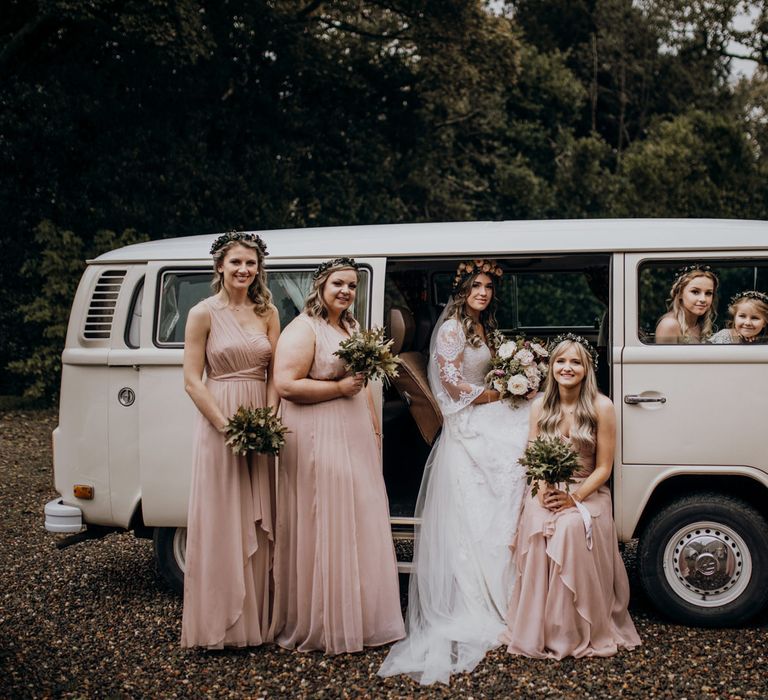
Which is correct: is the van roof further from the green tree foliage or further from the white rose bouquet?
the green tree foliage

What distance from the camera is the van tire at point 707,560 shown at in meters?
5.00

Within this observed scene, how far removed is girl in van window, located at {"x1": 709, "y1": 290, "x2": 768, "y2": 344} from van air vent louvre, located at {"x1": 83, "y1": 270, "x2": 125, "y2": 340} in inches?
148

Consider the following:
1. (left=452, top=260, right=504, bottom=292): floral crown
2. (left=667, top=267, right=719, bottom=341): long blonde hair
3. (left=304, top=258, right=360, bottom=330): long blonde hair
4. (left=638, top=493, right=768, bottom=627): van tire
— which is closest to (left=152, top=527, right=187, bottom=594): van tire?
(left=304, top=258, right=360, bottom=330): long blonde hair

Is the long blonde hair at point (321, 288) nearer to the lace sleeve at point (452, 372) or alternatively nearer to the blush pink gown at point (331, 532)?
the blush pink gown at point (331, 532)

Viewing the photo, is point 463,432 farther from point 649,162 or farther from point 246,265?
point 649,162

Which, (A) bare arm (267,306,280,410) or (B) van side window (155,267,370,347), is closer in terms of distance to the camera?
(A) bare arm (267,306,280,410)

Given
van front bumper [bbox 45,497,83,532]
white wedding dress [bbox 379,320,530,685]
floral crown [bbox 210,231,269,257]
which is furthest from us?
van front bumper [bbox 45,497,83,532]

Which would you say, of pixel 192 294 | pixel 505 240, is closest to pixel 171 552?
pixel 192 294

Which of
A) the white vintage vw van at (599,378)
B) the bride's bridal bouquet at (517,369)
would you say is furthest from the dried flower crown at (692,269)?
the bride's bridal bouquet at (517,369)

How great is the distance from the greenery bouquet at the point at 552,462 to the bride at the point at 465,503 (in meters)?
0.53

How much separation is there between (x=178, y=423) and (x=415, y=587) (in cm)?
177

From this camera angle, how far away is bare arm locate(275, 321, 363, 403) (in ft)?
15.7

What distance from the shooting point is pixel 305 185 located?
18.1 meters

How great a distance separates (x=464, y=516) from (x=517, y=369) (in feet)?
3.26
